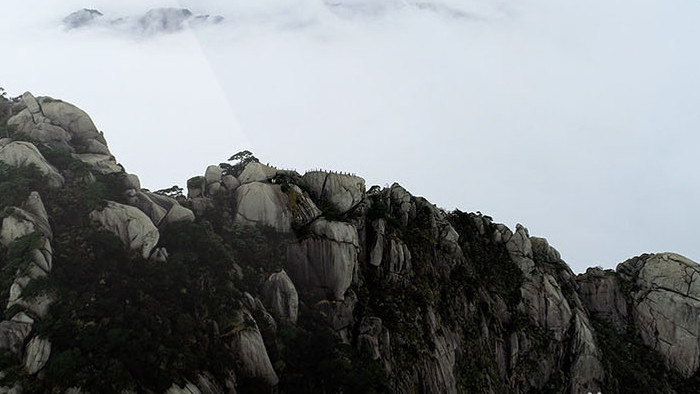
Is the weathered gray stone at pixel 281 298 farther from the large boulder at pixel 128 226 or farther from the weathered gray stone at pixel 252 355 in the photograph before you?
the large boulder at pixel 128 226

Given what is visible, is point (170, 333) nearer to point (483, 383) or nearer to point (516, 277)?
point (483, 383)

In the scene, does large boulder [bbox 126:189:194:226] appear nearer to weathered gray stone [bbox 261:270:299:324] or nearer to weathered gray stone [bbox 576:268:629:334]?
weathered gray stone [bbox 261:270:299:324]

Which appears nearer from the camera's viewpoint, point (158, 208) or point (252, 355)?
point (252, 355)

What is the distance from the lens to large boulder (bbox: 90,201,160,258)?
38.0m

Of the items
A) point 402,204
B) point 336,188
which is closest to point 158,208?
point 336,188

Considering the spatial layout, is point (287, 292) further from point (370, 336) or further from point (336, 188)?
point (336, 188)

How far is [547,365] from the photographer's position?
60.9m

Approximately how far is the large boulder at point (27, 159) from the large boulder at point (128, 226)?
4.97 m

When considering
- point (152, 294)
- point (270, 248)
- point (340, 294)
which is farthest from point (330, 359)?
point (152, 294)

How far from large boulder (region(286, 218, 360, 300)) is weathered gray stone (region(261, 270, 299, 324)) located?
3029 mm

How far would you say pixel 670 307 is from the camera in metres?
68.1

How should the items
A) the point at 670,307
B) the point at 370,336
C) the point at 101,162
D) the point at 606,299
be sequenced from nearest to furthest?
the point at 101,162 < the point at 370,336 < the point at 670,307 < the point at 606,299

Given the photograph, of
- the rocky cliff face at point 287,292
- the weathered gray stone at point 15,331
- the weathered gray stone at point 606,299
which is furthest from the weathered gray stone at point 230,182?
the weathered gray stone at point 606,299

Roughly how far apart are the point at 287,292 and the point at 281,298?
756 mm
